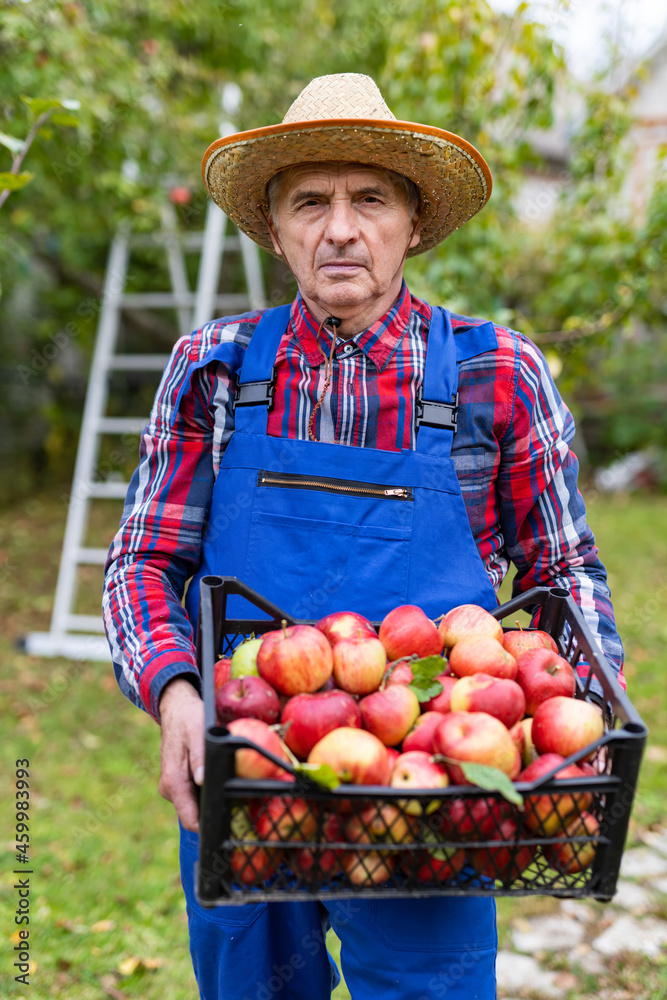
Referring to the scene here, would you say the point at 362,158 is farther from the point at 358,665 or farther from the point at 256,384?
the point at 358,665

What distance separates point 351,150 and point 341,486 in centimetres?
65

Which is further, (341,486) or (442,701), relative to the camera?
(341,486)

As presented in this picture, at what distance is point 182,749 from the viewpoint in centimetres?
133

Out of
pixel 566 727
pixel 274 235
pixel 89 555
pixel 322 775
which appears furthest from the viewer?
pixel 89 555

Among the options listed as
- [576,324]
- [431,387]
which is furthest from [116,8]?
[431,387]

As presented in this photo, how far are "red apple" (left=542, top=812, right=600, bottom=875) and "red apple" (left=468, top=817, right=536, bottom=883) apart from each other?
0.11 feet

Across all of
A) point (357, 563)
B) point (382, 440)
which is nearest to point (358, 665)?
point (357, 563)

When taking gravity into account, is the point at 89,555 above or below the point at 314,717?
above

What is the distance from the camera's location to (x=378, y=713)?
1208mm

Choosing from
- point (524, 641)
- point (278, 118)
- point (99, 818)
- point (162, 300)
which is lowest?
point (99, 818)

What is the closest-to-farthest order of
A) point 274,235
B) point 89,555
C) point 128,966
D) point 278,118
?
point 274,235 → point 128,966 → point 89,555 → point 278,118

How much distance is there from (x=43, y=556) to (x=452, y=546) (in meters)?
5.78

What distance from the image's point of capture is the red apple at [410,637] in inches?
52.4

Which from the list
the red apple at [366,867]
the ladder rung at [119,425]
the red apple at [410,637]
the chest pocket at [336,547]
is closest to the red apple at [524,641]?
the red apple at [410,637]
